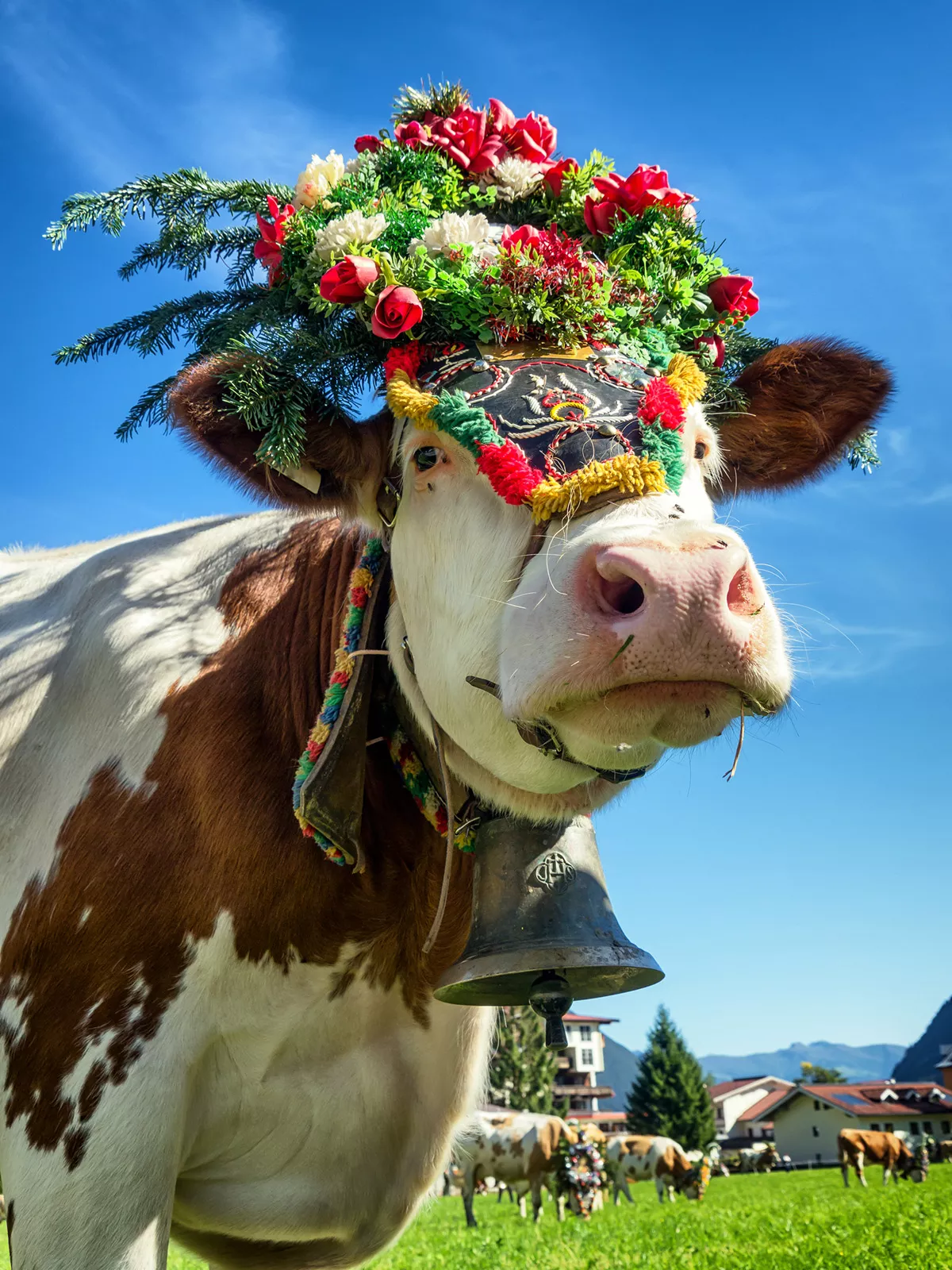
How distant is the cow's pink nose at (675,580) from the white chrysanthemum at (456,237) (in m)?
1.36

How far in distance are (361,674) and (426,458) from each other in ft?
2.20

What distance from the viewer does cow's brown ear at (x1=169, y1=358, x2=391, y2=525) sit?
326 centimetres

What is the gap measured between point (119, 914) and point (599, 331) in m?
2.14

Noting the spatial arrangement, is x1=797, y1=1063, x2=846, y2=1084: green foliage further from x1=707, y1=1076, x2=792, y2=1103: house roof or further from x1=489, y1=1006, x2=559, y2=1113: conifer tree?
x1=489, y1=1006, x2=559, y2=1113: conifer tree

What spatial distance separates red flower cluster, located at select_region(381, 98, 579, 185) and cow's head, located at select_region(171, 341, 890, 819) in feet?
3.26

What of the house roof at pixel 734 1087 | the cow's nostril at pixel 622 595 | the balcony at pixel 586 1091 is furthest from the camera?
the house roof at pixel 734 1087

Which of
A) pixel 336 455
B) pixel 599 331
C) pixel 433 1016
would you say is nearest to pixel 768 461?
pixel 599 331

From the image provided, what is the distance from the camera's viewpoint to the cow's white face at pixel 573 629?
227 centimetres

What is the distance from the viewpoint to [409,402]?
302 cm

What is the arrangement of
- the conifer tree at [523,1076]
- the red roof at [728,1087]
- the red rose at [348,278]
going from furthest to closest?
1. the red roof at [728,1087]
2. the conifer tree at [523,1076]
3. the red rose at [348,278]

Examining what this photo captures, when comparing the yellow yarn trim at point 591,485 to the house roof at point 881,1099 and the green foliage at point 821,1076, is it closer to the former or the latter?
the house roof at point 881,1099

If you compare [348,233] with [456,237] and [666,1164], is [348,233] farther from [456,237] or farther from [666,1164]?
[666,1164]

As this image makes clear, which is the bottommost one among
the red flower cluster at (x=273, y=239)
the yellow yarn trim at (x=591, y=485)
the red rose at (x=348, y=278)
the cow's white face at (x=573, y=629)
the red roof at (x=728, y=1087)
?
the red roof at (x=728, y=1087)

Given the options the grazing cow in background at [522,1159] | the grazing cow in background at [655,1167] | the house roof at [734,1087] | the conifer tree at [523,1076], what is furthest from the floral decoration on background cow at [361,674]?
the house roof at [734,1087]
